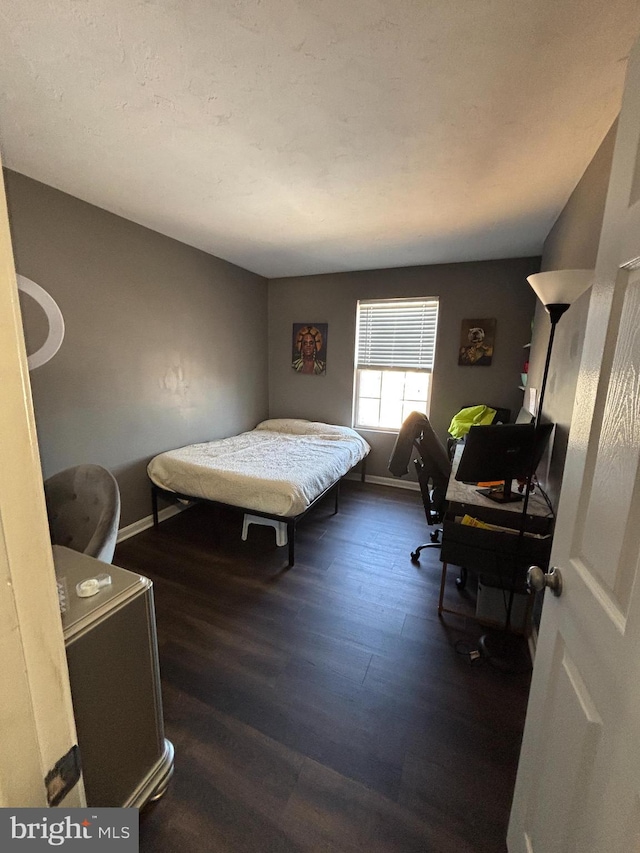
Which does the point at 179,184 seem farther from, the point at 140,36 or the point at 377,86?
the point at 377,86

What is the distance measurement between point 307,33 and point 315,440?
9.98ft

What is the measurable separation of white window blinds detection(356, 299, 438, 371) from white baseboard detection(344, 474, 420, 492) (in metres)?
1.36

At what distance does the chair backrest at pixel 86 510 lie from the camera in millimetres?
1380

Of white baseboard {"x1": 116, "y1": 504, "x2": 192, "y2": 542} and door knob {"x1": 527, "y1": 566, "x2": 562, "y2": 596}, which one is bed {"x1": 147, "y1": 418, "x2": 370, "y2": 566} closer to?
white baseboard {"x1": 116, "y1": 504, "x2": 192, "y2": 542}

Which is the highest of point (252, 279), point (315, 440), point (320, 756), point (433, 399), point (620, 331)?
point (252, 279)

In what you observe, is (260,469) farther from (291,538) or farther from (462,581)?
(462,581)

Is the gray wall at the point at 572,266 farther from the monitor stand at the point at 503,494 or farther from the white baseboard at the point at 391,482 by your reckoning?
the white baseboard at the point at 391,482

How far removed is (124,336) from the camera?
2.72 meters

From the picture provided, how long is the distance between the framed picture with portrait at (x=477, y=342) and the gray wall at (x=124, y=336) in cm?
257

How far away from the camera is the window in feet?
12.7

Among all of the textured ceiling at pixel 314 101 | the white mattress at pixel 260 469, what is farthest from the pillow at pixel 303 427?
the textured ceiling at pixel 314 101

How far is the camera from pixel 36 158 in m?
1.86

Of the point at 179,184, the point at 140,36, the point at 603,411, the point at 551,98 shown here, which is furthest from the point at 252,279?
the point at 603,411

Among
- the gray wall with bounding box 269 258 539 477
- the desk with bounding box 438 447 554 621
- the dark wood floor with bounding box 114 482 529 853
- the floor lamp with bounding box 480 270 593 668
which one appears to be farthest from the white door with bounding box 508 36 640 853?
the gray wall with bounding box 269 258 539 477
